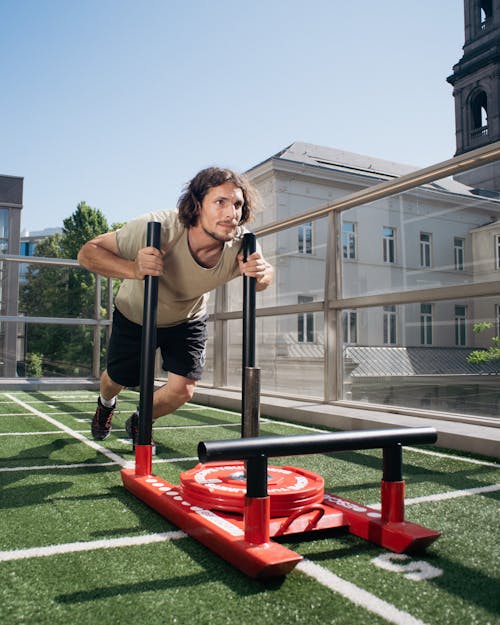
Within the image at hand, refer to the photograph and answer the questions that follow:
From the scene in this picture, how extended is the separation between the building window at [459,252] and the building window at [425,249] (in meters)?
0.22

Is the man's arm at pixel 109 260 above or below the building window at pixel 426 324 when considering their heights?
above

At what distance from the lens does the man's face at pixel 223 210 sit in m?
2.60

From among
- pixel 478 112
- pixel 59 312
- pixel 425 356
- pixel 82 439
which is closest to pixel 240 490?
pixel 82 439

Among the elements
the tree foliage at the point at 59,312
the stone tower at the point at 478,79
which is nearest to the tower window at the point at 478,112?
the stone tower at the point at 478,79

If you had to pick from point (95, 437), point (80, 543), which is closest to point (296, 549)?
point (80, 543)

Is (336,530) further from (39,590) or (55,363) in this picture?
(55,363)

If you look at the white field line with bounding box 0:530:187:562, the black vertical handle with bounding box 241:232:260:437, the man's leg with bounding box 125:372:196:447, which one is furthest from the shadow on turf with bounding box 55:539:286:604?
the man's leg with bounding box 125:372:196:447

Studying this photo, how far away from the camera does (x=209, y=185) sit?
8.64 feet

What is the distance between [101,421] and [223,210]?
183 cm

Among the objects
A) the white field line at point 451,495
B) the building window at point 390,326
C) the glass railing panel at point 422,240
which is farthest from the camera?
the building window at point 390,326

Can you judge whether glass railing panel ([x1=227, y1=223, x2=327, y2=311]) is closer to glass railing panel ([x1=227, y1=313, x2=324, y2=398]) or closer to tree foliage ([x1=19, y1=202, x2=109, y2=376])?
glass railing panel ([x1=227, y1=313, x2=324, y2=398])

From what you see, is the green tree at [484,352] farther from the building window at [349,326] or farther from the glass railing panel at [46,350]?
the glass railing panel at [46,350]

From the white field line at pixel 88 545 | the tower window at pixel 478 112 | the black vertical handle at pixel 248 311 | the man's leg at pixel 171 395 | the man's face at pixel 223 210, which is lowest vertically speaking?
the white field line at pixel 88 545

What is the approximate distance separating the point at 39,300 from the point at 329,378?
5561mm
